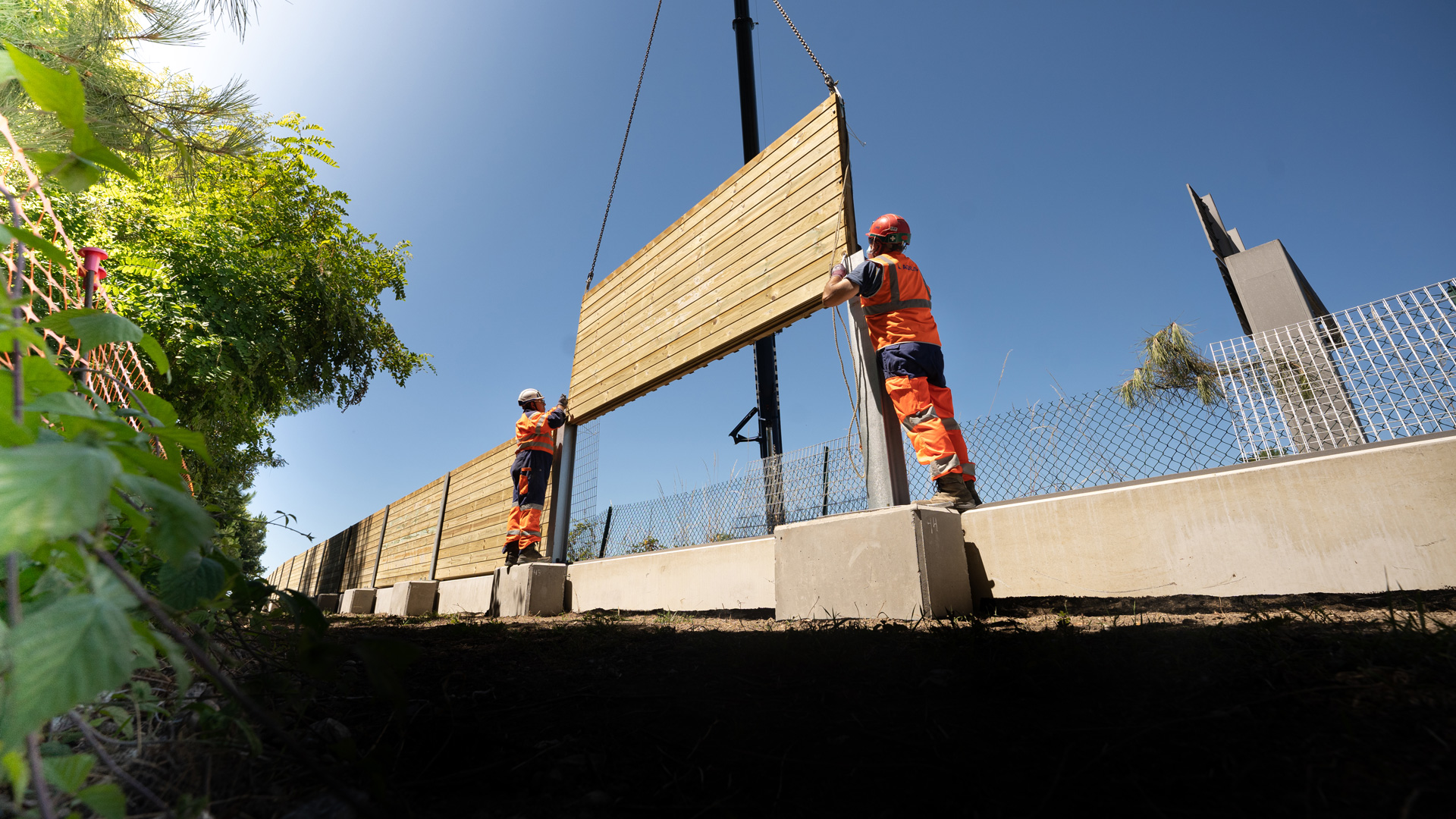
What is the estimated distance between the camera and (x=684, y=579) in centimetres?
421

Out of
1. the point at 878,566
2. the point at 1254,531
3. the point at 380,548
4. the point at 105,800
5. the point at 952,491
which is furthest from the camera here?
the point at 380,548

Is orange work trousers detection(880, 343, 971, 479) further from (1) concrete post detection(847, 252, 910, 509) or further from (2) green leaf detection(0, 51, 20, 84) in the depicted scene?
(2) green leaf detection(0, 51, 20, 84)

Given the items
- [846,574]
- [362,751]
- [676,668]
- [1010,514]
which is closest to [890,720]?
[676,668]

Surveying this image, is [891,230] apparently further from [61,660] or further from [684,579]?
[61,660]

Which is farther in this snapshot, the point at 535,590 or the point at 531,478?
the point at 531,478

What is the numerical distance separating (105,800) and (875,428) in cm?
321

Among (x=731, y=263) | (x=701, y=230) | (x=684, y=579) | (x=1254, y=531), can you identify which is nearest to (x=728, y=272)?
(x=731, y=263)

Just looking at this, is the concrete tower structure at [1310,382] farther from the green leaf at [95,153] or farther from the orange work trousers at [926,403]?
the green leaf at [95,153]

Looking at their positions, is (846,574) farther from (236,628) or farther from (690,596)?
(236,628)

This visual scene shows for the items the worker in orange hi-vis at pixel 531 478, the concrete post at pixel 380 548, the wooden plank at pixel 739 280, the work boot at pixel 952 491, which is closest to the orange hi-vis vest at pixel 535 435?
the worker in orange hi-vis at pixel 531 478

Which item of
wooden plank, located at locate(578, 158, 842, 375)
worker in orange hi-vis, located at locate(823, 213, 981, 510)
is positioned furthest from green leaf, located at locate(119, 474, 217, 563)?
wooden plank, located at locate(578, 158, 842, 375)

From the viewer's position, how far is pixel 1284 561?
83.1 inches

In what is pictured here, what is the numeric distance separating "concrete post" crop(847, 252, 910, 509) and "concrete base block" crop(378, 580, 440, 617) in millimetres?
6106

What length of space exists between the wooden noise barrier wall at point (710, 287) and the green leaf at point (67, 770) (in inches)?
138
